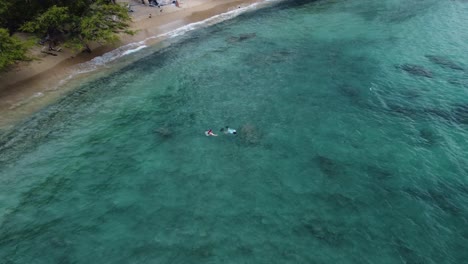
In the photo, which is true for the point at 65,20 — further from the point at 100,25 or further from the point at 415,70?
the point at 415,70

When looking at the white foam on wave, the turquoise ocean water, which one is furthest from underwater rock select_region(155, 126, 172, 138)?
the white foam on wave

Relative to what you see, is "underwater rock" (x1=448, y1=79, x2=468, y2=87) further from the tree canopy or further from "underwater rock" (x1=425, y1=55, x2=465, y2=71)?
the tree canopy

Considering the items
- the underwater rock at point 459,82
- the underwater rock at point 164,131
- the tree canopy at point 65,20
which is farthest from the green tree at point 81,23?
the underwater rock at point 459,82

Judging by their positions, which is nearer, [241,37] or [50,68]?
[50,68]

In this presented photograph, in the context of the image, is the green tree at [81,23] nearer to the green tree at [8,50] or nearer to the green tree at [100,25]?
the green tree at [100,25]

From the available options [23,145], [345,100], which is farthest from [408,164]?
[23,145]

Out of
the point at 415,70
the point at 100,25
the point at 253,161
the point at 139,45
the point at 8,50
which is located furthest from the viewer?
the point at 139,45

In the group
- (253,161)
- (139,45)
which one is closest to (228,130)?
(253,161)
